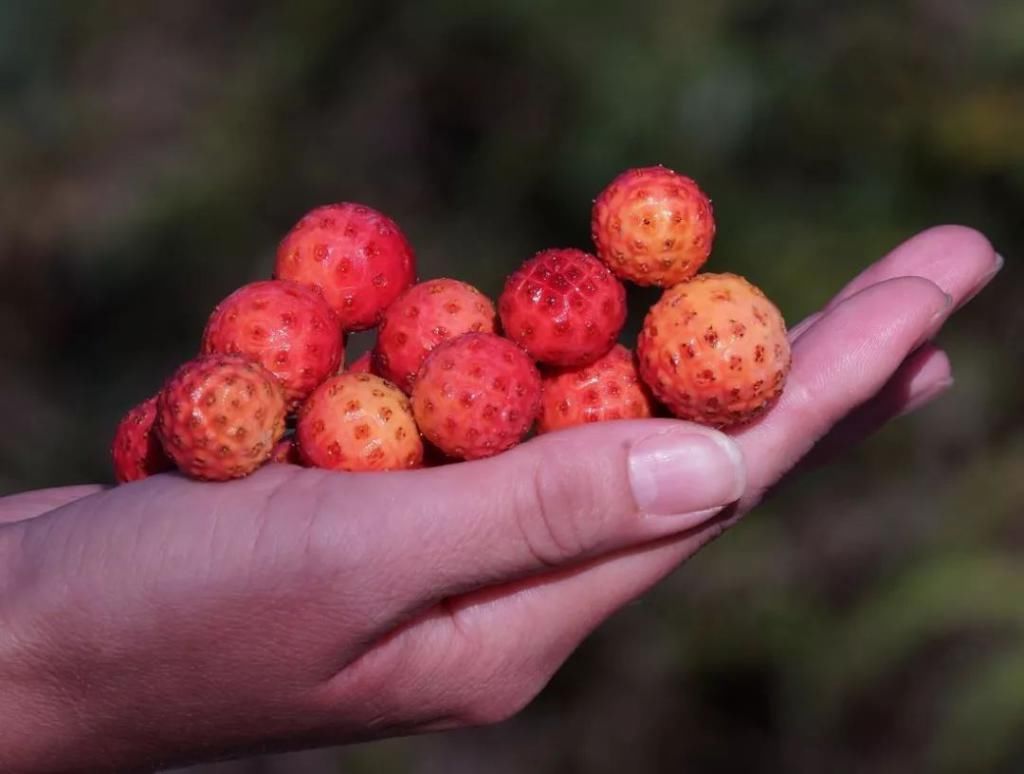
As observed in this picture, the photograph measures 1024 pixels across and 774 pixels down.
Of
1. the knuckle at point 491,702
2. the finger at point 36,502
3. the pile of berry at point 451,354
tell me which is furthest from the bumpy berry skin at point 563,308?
the finger at point 36,502

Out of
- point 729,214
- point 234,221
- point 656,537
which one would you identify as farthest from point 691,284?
point 234,221

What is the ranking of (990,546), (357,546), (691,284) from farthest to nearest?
(990,546)
(691,284)
(357,546)

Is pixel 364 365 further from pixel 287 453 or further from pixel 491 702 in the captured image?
pixel 491 702

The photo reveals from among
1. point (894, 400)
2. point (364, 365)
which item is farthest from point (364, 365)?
point (894, 400)

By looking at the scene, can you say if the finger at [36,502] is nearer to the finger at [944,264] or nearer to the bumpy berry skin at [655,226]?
the bumpy berry skin at [655,226]

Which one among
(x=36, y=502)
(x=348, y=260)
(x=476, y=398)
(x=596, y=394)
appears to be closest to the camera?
(x=476, y=398)

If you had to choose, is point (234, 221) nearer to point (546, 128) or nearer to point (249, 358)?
point (546, 128)
